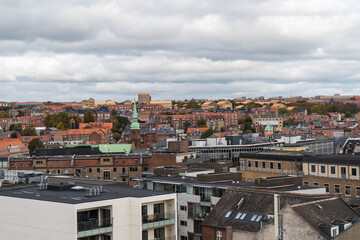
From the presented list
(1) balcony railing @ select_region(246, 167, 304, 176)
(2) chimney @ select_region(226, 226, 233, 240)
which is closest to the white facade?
(2) chimney @ select_region(226, 226, 233, 240)

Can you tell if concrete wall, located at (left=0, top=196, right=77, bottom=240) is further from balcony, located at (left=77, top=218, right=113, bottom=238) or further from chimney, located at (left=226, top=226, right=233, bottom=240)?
chimney, located at (left=226, top=226, right=233, bottom=240)

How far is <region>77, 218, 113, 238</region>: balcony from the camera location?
36906mm

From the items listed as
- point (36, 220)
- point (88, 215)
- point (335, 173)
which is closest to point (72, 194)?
point (36, 220)

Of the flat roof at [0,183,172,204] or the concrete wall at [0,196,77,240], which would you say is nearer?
the concrete wall at [0,196,77,240]

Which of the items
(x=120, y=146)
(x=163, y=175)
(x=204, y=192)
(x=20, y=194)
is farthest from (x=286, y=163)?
(x=120, y=146)

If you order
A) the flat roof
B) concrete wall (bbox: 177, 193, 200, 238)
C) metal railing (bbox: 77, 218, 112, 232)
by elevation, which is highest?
the flat roof

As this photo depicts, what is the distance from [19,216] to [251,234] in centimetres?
1635

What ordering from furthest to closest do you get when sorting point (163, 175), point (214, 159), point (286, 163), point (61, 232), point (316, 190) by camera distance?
point (214, 159), point (286, 163), point (163, 175), point (316, 190), point (61, 232)

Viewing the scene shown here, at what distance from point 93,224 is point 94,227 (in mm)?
211

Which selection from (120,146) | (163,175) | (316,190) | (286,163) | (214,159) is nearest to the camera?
(316,190)

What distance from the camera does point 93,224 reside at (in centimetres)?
3762

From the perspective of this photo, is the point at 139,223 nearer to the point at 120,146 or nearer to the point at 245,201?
the point at 245,201

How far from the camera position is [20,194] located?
42.0 metres

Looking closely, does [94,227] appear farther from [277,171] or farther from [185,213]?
[277,171]
